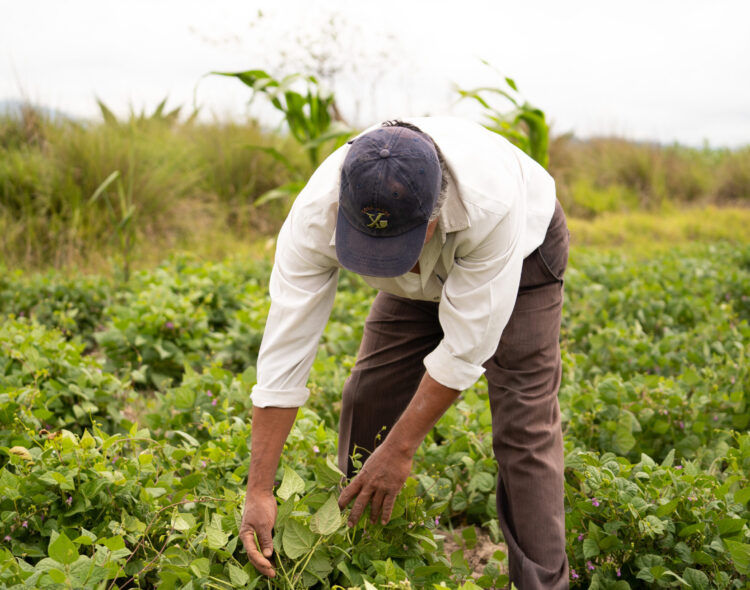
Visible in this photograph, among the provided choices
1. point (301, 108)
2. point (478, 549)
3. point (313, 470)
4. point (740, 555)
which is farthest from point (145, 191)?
point (740, 555)

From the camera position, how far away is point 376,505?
69.8 inches

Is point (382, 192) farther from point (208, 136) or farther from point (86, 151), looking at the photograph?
point (208, 136)

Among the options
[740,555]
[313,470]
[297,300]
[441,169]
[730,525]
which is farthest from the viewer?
[313,470]

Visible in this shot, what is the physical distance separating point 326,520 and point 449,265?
2.27 feet

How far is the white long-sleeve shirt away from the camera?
5.39ft

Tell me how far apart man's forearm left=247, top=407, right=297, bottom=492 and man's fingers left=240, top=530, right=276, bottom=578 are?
0.37ft

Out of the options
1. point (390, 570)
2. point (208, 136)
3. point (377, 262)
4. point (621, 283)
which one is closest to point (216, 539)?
point (390, 570)

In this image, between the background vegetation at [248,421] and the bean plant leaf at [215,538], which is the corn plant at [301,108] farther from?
the bean plant leaf at [215,538]

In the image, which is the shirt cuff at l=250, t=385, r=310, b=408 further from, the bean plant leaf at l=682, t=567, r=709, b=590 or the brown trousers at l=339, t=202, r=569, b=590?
the bean plant leaf at l=682, t=567, r=709, b=590

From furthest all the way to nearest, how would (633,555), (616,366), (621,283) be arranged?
(621,283)
(616,366)
(633,555)

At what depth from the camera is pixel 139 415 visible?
305 centimetres

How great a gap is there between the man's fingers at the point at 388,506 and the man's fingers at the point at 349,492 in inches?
2.9

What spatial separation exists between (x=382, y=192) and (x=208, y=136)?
7.07 metres

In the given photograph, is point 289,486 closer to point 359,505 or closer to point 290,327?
point 359,505
